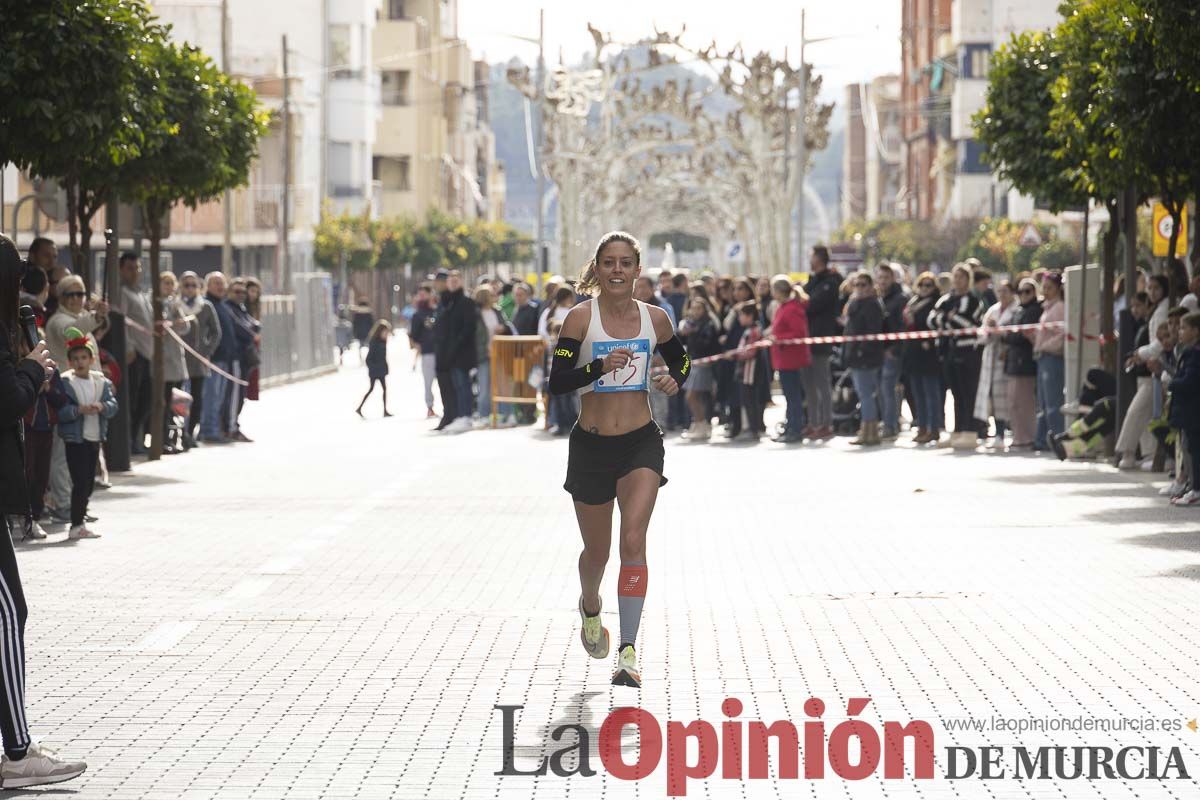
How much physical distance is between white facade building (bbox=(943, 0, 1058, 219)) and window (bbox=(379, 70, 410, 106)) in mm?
26069

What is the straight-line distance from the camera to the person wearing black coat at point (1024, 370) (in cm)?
2395

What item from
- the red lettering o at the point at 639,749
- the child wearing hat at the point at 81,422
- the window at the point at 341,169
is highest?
the window at the point at 341,169

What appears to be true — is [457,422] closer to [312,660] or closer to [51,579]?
[51,579]

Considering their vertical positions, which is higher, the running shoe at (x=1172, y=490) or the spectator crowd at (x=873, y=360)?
the spectator crowd at (x=873, y=360)

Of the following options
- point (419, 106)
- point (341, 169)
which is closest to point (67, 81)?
point (341, 169)

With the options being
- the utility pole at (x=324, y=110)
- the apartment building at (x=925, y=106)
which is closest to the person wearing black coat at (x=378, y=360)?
the utility pole at (x=324, y=110)

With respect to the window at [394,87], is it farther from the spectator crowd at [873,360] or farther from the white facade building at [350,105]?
the spectator crowd at [873,360]

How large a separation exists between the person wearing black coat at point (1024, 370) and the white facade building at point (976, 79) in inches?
3131

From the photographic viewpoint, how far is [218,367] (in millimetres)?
25812

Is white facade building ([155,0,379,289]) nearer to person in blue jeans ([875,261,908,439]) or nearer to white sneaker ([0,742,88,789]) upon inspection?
person in blue jeans ([875,261,908,439])

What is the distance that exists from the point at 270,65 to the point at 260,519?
69869 mm

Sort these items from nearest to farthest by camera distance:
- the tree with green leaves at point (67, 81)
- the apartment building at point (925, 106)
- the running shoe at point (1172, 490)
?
the tree with green leaves at point (67, 81) < the running shoe at point (1172, 490) < the apartment building at point (925, 106)

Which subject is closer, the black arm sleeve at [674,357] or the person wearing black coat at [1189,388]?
the black arm sleeve at [674,357]

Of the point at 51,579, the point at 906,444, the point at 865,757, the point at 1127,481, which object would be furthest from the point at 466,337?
the point at 865,757
